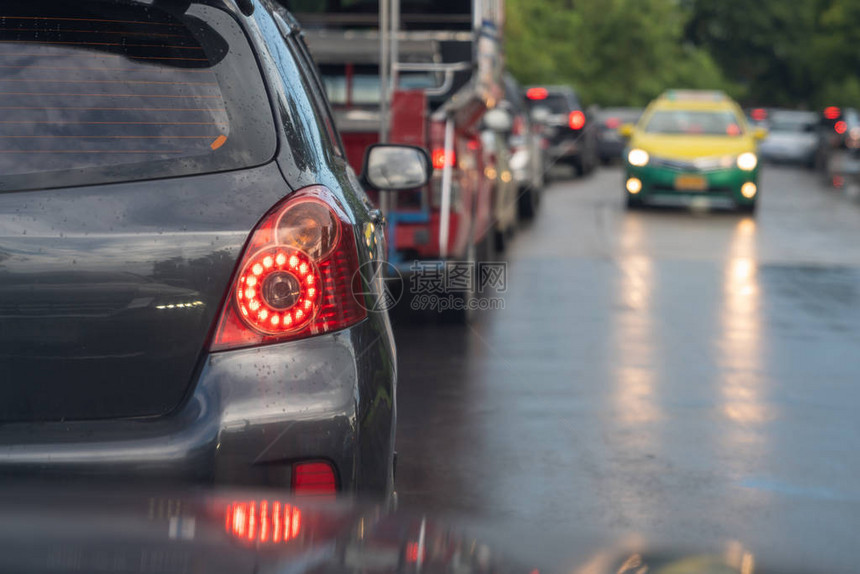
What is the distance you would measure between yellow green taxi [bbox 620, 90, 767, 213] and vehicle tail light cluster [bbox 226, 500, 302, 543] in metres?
17.2

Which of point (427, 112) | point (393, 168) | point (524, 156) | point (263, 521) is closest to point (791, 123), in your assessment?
point (524, 156)

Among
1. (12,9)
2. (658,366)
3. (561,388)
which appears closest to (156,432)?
(12,9)

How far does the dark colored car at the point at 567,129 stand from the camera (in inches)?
1111

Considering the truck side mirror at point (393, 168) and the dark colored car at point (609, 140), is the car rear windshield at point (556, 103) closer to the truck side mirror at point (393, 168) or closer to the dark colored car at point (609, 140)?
the dark colored car at point (609, 140)

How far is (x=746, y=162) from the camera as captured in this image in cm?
1933

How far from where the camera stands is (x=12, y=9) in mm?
3152

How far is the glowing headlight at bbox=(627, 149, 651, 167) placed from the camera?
19.5 m

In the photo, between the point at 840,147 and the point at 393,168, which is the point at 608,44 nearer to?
the point at 840,147

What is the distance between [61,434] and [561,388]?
15.5 feet

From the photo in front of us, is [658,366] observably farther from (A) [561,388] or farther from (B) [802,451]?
(B) [802,451]

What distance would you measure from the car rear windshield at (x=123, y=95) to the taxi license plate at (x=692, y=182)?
16.4 metres

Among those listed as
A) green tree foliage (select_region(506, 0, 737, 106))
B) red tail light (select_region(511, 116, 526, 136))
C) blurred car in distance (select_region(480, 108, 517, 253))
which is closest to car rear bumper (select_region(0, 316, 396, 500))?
blurred car in distance (select_region(480, 108, 517, 253))

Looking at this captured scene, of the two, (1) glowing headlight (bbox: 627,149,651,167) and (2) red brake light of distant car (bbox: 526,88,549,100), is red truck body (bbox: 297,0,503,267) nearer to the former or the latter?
(1) glowing headlight (bbox: 627,149,651,167)

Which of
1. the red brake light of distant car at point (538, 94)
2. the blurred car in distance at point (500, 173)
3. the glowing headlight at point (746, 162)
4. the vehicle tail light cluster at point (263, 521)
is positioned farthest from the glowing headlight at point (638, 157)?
the vehicle tail light cluster at point (263, 521)
